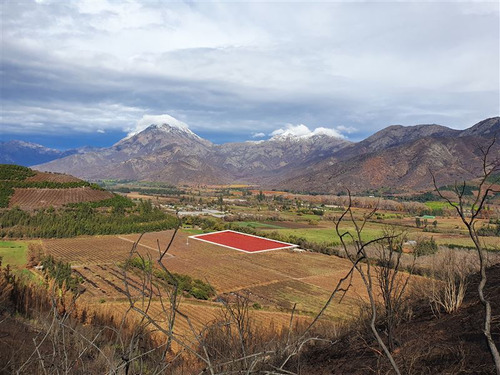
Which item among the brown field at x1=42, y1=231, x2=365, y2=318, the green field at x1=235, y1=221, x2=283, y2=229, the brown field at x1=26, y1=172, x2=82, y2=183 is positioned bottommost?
the brown field at x1=42, y1=231, x2=365, y2=318

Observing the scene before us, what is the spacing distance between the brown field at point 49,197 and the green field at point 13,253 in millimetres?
16995

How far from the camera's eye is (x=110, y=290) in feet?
108

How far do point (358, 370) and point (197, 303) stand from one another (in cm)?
2645

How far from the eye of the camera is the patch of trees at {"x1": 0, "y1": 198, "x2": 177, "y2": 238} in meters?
60.1

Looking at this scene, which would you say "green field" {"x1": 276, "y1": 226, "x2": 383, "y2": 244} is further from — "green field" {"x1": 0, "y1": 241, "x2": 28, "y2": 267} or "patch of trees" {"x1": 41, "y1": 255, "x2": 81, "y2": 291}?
"green field" {"x1": 0, "y1": 241, "x2": 28, "y2": 267}

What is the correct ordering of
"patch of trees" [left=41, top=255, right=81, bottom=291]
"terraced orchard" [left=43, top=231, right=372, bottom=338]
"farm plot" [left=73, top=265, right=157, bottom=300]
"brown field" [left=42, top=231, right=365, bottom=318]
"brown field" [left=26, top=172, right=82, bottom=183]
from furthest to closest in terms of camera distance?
"brown field" [left=26, top=172, right=82, bottom=183] → "brown field" [left=42, top=231, right=365, bottom=318] → "farm plot" [left=73, top=265, right=157, bottom=300] → "terraced orchard" [left=43, top=231, right=372, bottom=338] → "patch of trees" [left=41, top=255, right=81, bottom=291]

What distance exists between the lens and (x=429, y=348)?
5020 millimetres

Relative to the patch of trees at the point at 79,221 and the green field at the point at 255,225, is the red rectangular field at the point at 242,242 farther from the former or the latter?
the patch of trees at the point at 79,221

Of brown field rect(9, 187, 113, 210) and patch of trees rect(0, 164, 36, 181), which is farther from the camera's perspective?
patch of trees rect(0, 164, 36, 181)

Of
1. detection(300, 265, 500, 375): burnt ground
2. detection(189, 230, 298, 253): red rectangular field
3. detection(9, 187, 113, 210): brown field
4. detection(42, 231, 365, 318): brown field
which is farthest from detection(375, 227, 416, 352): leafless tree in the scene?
detection(9, 187, 113, 210): brown field

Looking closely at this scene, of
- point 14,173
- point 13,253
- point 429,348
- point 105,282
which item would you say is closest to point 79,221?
point 13,253

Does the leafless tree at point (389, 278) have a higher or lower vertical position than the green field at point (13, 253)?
higher

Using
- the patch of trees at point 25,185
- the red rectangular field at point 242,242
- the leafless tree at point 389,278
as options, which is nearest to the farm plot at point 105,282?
the red rectangular field at point 242,242

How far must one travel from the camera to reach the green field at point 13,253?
4087 centimetres
